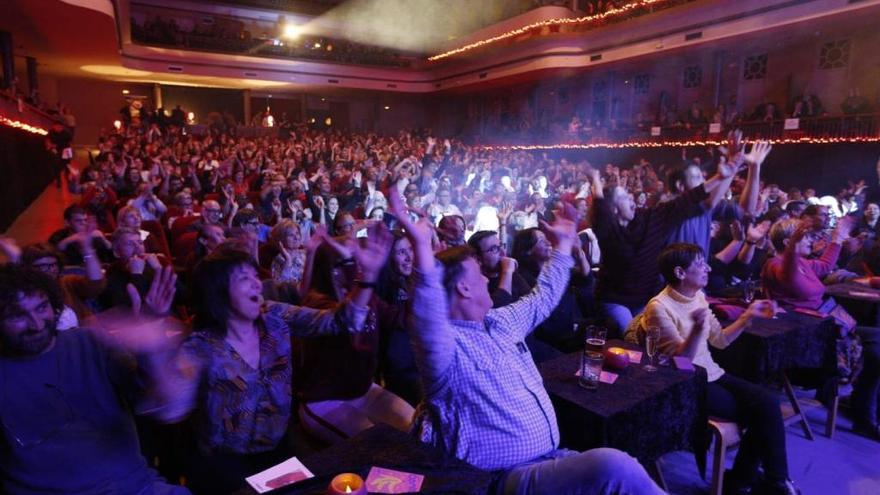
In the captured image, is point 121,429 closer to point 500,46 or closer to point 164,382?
point 164,382

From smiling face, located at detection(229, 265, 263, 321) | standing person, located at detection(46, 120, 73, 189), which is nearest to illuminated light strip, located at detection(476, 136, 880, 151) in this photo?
smiling face, located at detection(229, 265, 263, 321)

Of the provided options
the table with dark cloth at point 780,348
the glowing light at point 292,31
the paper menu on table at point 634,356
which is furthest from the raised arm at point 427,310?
the glowing light at point 292,31

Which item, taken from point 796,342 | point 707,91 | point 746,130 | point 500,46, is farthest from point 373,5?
point 796,342

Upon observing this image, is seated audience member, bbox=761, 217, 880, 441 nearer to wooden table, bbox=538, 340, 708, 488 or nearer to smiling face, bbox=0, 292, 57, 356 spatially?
wooden table, bbox=538, 340, 708, 488

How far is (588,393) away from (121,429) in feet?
5.54

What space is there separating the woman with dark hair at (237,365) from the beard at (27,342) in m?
0.39

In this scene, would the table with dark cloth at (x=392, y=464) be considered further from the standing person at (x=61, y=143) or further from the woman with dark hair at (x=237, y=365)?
the standing person at (x=61, y=143)

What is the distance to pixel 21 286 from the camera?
5.40 ft

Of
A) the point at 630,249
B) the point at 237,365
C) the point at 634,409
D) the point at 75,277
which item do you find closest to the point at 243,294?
the point at 237,365

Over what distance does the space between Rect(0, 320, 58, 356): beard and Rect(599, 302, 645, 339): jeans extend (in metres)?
2.91

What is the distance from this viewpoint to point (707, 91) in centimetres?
1569

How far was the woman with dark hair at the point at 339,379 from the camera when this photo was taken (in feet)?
7.89

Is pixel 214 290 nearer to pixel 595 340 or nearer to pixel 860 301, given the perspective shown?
pixel 595 340

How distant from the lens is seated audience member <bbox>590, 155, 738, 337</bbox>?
11.0ft
